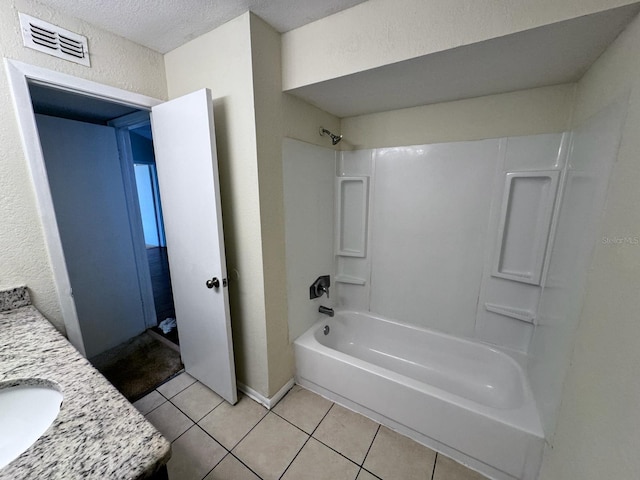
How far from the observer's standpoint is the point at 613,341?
77 cm

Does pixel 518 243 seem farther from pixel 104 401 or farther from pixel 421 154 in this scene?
pixel 104 401

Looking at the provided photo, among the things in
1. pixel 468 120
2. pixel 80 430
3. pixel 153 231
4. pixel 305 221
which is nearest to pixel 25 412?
pixel 80 430

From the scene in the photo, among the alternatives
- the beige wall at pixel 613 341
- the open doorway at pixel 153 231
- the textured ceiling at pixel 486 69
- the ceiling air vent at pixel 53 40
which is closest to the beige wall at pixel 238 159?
the textured ceiling at pixel 486 69

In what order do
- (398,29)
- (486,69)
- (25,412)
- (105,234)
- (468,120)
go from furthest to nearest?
(105,234) < (468,120) < (486,69) < (398,29) < (25,412)

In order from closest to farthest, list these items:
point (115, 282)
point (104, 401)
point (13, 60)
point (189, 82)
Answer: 1. point (104, 401)
2. point (13, 60)
3. point (189, 82)
4. point (115, 282)

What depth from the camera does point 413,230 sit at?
196 centimetres

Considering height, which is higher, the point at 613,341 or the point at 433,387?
the point at 613,341

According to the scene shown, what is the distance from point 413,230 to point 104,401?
1.92m

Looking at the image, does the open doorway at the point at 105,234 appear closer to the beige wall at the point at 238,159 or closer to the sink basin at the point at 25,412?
the beige wall at the point at 238,159

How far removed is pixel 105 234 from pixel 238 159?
1691 mm

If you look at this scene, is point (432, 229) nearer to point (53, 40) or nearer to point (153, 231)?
point (53, 40)

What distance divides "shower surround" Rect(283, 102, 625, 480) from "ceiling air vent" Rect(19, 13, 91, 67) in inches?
44.1

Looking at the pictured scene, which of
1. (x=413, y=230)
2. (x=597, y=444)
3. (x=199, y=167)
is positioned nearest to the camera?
(x=597, y=444)

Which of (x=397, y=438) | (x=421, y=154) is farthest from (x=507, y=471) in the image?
(x=421, y=154)
